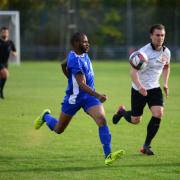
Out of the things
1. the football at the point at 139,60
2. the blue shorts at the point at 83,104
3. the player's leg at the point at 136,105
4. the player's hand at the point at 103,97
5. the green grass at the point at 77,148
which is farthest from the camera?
the player's leg at the point at 136,105

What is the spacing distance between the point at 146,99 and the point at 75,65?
1.66 metres

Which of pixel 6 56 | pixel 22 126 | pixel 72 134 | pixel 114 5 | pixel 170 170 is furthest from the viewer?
pixel 114 5

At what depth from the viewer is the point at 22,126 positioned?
13.5 meters

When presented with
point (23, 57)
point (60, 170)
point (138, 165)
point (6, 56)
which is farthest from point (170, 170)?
point (23, 57)

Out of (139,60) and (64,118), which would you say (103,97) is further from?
(139,60)

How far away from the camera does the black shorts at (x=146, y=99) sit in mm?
10312

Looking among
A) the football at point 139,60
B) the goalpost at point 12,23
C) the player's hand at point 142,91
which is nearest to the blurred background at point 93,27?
the goalpost at point 12,23

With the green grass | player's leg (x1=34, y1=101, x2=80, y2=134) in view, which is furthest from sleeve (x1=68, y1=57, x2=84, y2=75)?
the green grass

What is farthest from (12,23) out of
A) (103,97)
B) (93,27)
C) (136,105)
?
(103,97)

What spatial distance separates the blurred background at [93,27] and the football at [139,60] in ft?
138

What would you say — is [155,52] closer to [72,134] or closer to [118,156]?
[118,156]

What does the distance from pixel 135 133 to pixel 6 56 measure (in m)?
8.95

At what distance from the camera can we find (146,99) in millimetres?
10430

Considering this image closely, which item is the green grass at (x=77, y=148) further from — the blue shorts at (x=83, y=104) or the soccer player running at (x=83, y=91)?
the blue shorts at (x=83, y=104)
